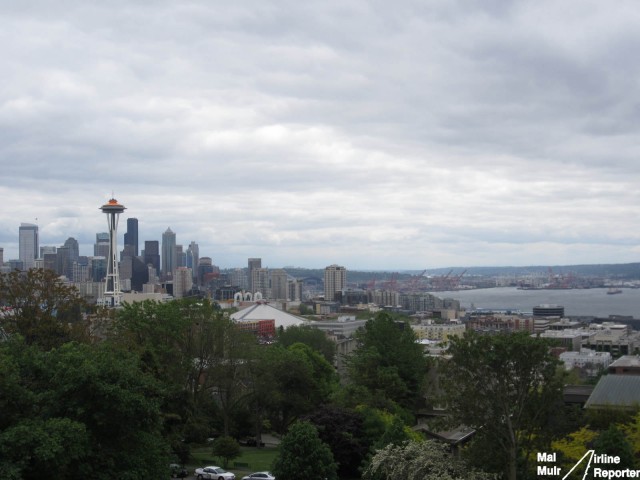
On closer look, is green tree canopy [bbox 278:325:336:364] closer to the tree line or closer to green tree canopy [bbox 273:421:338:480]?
the tree line

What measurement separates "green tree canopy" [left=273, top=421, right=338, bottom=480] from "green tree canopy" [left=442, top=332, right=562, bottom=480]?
413cm

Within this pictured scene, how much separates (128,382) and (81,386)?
39.8 inches

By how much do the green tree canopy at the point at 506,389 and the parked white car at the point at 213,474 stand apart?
8061 mm

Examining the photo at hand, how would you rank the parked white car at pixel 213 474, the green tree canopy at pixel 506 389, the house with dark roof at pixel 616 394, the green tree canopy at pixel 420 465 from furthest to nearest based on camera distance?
1. the house with dark roof at pixel 616 394
2. the parked white car at pixel 213 474
3. the green tree canopy at pixel 506 389
4. the green tree canopy at pixel 420 465

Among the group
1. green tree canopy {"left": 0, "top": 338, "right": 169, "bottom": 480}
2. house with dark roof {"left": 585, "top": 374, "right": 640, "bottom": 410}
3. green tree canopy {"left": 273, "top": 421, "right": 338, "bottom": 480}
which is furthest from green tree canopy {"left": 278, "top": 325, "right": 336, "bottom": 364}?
green tree canopy {"left": 0, "top": 338, "right": 169, "bottom": 480}

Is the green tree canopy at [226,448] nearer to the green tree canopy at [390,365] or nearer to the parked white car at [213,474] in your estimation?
the parked white car at [213,474]

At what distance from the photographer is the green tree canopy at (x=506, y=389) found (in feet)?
54.8

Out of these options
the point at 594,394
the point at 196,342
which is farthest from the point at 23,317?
the point at 594,394

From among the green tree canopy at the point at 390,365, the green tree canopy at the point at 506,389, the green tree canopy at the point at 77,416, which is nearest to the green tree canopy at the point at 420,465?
the green tree canopy at the point at 506,389

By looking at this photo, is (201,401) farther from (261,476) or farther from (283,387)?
(261,476)

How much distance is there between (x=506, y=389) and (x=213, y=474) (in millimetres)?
9771

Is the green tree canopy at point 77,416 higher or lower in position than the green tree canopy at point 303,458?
higher

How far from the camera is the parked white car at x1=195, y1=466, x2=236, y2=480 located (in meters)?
22.1

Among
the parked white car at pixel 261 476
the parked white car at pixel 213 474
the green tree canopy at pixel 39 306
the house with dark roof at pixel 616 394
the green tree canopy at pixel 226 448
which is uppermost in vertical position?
the green tree canopy at pixel 39 306
